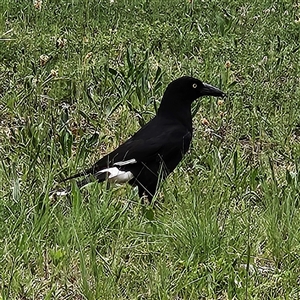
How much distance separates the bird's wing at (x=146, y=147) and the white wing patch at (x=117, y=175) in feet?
0.15

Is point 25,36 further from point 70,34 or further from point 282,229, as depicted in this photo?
point 282,229

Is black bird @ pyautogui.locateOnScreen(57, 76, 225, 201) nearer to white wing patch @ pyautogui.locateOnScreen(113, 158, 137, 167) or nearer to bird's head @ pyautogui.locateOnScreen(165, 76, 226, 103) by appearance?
white wing patch @ pyautogui.locateOnScreen(113, 158, 137, 167)

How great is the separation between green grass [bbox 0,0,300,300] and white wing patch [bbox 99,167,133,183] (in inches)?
2.9

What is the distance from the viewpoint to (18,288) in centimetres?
355

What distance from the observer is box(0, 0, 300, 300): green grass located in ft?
12.3

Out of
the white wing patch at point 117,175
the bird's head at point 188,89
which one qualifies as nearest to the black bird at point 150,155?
the white wing patch at point 117,175

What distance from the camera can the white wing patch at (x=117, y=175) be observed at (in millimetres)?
5059

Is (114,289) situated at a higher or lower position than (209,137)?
higher

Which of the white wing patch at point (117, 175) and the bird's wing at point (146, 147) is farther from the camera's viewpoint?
the bird's wing at point (146, 147)

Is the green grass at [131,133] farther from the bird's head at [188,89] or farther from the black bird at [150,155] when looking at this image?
the bird's head at [188,89]

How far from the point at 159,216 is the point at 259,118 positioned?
2.30 m

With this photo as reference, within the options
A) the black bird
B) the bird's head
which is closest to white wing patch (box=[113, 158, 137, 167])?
the black bird

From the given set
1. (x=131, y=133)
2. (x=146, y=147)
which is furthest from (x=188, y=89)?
(x=146, y=147)

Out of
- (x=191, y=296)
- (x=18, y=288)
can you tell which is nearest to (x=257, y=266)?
(x=191, y=296)
